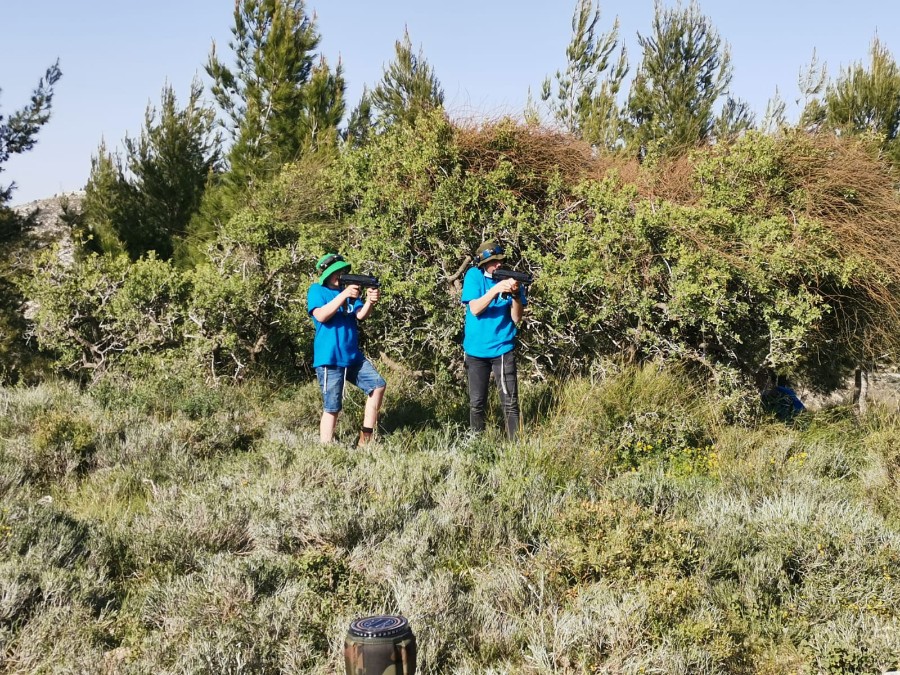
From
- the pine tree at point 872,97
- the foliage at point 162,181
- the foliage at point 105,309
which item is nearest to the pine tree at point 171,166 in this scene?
the foliage at point 162,181

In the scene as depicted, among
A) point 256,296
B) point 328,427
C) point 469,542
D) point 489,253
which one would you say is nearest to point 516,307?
point 489,253

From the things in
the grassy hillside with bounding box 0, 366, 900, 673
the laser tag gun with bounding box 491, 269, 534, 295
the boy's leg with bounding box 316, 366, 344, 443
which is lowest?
the grassy hillside with bounding box 0, 366, 900, 673

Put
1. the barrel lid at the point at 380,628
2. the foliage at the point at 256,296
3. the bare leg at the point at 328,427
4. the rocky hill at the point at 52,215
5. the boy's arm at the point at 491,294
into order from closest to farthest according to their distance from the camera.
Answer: the barrel lid at the point at 380,628
the boy's arm at the point at 491,294
the bare leg at the point at 328,427
the foliage at the point at 256,296
the rocky hill at the point at 52,215

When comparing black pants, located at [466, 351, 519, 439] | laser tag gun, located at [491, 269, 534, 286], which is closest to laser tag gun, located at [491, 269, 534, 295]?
laser tag gun, located at [491, 269, 534, 286]

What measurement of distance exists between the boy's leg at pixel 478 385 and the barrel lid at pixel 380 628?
12.5 feet

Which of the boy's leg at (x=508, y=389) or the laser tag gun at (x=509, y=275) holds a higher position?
the laser tag gun at (x=509, y=275)

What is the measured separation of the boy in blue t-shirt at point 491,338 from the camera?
6.12m

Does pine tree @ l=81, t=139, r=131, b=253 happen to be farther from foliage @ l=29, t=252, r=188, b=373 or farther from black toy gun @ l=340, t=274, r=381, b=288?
black toy gun @ l=340, t=274, r=381, b=288

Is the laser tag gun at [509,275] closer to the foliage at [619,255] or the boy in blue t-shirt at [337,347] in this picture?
the boy in blue t-shirt at [337,347]

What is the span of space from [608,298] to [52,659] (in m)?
5.19

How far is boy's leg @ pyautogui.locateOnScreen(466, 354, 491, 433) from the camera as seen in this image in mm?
6234

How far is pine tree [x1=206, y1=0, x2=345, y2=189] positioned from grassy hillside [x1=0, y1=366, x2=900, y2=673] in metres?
8.77

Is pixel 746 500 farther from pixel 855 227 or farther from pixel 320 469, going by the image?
pixel 855 227

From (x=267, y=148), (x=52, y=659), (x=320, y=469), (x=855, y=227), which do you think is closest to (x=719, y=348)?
(x=855, y=227)
